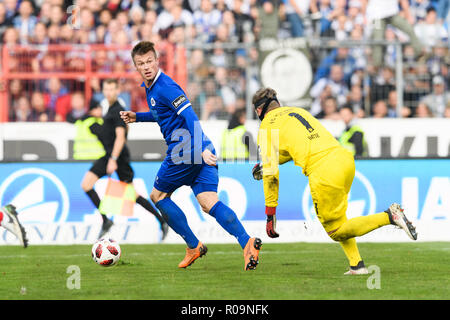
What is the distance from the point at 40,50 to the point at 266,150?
8.81 meters

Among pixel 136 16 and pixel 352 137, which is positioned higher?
pixel 136 16

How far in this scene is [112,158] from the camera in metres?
12.9

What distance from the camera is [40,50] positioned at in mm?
15891

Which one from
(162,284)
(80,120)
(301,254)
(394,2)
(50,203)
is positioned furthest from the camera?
(394,2)

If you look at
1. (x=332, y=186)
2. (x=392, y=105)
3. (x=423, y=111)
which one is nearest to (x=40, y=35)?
(x=392, y=105)

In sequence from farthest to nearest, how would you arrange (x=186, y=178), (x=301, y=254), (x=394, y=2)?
(x=394, y=2) < (x=301, y=254) < (x=186, y=178)

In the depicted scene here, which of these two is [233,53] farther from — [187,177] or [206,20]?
[187,177]

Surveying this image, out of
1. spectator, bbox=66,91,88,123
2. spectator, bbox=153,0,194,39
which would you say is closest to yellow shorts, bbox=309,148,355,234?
spectator, bbox=66,91,88,123

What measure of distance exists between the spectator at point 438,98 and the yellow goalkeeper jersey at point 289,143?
27.6 feet

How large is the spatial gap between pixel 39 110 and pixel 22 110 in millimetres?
324

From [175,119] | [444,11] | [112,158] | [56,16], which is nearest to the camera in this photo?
[175,119]

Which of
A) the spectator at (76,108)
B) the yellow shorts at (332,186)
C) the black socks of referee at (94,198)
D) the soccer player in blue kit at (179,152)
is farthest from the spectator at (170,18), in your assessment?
the yellow shorts at (332,186)

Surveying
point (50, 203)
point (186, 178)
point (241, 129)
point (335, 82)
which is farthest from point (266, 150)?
point (335, 82)
